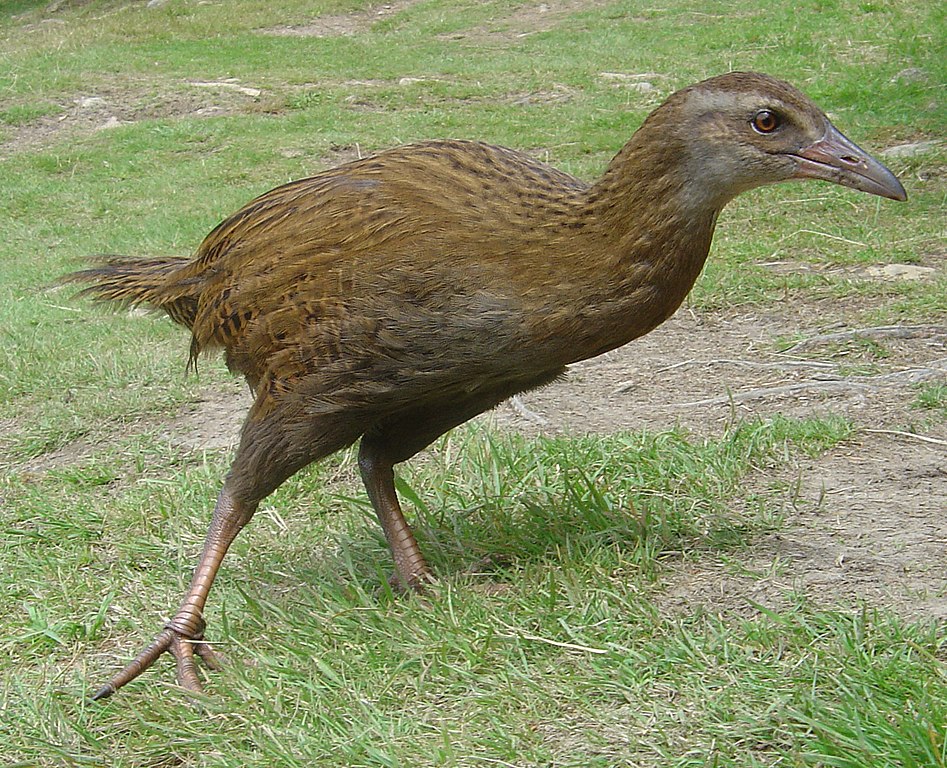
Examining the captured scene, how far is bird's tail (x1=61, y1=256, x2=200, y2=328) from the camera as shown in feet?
10.0

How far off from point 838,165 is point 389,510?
1.34 metres

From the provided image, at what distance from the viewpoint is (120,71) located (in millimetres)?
11312

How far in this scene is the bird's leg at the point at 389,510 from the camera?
2.97 metres

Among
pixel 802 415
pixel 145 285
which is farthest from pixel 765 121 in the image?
pixel 145 285

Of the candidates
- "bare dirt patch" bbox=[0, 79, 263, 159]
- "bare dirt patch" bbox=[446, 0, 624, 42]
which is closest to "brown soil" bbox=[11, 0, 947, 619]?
"bare dirt patch" bbox=[0, 79, 263, 159]

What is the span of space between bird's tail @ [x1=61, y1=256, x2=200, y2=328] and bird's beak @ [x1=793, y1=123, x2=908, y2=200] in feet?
4.84

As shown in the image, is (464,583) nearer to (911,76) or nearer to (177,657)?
(177,657)

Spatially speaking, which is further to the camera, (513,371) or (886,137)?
(886,137)

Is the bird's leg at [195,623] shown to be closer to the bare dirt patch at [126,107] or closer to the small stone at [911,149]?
the small stone at [911,149]

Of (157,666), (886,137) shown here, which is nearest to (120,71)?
(886,137)

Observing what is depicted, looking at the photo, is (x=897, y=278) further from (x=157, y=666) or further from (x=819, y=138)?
(x=157, y=666)

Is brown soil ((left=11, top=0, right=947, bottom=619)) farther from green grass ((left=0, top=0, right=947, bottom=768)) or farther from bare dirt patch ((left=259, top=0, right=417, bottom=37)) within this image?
bare dirt patch ((left=259, top=0, right=417, bottom=37))

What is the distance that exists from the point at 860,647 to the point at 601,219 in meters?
0.98

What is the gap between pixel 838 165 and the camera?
2.44 m
